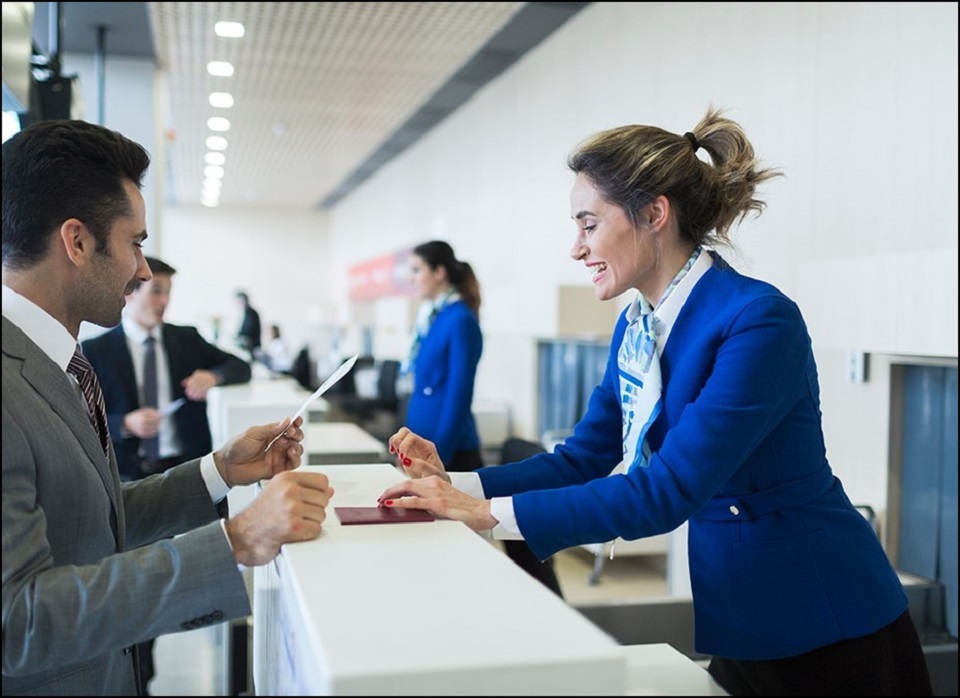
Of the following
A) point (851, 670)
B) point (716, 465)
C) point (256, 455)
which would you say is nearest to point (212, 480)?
point (256, 455)

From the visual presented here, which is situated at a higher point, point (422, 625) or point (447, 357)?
point (447, 357)

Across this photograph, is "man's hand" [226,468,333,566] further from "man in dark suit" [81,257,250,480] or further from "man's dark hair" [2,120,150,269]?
"man in dark suit" [81,257,250,480]

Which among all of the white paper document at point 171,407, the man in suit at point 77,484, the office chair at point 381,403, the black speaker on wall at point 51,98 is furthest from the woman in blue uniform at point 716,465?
the office chair at point 381,403

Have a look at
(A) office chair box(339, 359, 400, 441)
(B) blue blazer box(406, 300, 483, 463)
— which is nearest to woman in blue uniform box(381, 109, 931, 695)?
(B) blue blazer box(406, 300, 483, 463)

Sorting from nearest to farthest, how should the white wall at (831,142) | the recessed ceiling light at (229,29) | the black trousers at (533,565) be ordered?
1. the black trousers at (533,565)
2. the white wall at (831,142)
3. the recessed ceiling light at (229,29)

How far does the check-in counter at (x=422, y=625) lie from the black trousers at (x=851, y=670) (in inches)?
23.5

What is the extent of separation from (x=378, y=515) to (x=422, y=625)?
45 cm

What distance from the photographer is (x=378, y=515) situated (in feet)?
4.23

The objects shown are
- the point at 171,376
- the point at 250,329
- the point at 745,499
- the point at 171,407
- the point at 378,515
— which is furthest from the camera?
the point at 250,329

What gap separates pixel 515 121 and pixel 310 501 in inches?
282

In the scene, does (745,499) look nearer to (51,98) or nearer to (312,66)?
(51,98)

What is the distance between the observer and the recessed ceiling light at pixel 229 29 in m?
6.32

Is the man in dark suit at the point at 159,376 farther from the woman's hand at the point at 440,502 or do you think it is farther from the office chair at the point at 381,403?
the office chair at the point at 381,403

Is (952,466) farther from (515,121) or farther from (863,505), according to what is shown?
(515,121)
